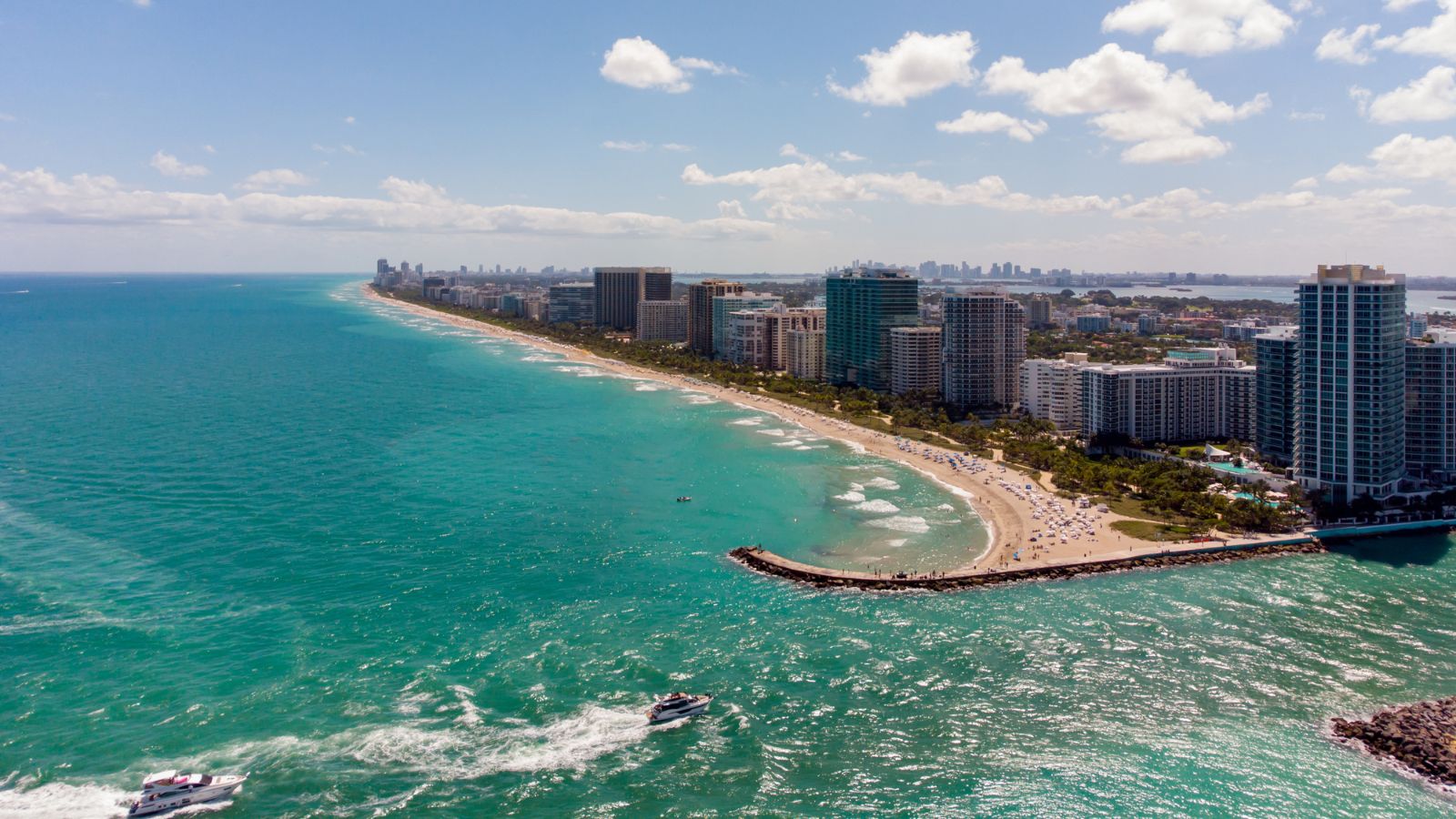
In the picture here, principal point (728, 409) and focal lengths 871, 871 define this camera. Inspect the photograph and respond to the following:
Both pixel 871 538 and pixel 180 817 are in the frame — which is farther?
pixel 871 538

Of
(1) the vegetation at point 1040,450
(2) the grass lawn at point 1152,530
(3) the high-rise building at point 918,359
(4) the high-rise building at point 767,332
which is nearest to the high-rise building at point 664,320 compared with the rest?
(1) the vegetation at point 1040,450

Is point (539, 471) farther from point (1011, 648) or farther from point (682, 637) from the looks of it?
point (1011, 648)

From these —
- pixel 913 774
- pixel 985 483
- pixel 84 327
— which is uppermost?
pixel 84 327

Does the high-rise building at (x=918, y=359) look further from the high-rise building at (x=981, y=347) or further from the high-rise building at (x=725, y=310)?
the high-rise building at (x=725, y=310)

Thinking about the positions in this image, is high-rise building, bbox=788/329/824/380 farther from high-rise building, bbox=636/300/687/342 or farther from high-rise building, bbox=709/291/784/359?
high-rise building, bbox=636/300/687/342

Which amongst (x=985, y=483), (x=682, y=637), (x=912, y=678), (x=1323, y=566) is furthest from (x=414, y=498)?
(x=1323, y=566)


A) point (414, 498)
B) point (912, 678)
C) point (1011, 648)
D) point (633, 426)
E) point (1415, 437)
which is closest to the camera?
point (912, 678)

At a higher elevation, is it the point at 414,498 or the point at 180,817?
the point at 414,498
